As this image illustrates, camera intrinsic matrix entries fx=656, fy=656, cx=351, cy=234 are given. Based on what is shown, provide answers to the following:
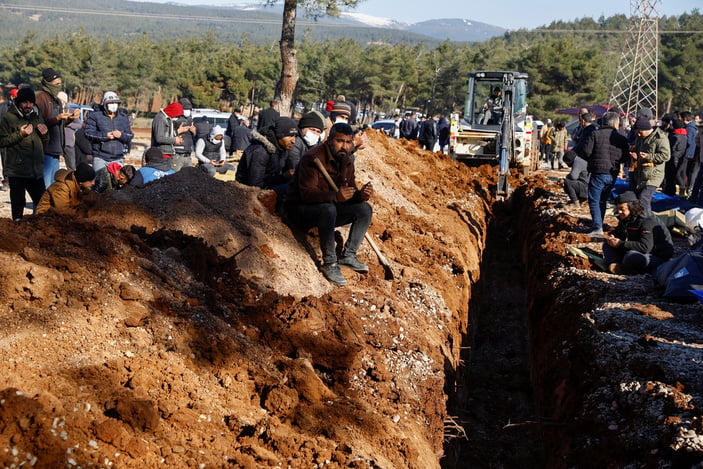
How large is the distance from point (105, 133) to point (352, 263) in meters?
4.16

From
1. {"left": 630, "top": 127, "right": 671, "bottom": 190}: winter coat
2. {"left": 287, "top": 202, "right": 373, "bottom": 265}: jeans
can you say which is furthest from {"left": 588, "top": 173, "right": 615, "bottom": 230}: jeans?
{"left": 287, "top": 202, "right": 373, "bottom": 265}: jeans

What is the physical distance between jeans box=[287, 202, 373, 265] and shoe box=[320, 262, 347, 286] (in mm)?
41

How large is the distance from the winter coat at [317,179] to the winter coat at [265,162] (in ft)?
3.20

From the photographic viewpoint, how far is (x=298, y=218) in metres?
6.36

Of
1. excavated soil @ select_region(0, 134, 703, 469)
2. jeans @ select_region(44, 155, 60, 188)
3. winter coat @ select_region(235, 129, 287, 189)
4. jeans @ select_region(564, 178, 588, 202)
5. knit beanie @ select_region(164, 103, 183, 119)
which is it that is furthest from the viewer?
jeans @ select_region(564, 178, 588, 202)

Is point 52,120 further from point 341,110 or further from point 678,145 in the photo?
point 678,145

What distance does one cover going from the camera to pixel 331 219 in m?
6.04

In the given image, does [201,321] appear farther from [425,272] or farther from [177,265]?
[425,272]

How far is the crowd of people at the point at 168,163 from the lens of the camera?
19.9 ft

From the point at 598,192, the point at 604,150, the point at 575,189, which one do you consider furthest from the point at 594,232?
the point at 575,189

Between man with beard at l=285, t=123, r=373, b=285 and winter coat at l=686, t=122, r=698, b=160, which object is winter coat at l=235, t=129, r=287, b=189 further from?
winter coat at l=686, t=122, r=698, b=160

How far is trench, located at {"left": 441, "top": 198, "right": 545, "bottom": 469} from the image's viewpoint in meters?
5.58

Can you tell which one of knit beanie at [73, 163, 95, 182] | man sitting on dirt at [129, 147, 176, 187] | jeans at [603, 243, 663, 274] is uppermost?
knit beanie at [73, 163, 95, 182]

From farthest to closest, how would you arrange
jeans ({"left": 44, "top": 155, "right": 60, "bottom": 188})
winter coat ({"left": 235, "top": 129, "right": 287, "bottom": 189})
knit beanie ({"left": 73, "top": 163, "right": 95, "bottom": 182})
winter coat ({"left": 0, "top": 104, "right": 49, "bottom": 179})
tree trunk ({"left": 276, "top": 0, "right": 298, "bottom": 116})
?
tree trunk ({"left": 276, "top": 0, "right": 298, "bottom": 116})
jeans ({"left": 44, "top": 155, "right": 60, "bottom": 188})
winter coat ({"left": 235, "top": 129, "right": 287, "bottom": 189})
winter coat ({"left": 0, "top": 104, "right": 49, "bottom": 179})
knit beanie ({"left": 73, "top": 163, "right": 95, "bottom": 182})
